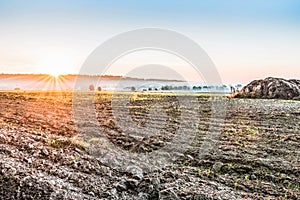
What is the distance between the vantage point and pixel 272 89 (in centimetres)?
2281

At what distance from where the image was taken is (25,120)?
988 cm

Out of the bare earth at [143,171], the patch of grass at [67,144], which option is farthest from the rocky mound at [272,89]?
the patch of grass at [67,144]

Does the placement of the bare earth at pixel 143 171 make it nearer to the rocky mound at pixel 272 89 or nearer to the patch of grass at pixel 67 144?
the patch of grass at pixel 67 144

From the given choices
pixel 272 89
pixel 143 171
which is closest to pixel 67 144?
pixel 143 171

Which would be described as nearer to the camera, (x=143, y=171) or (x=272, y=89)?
(x=143, y=171)

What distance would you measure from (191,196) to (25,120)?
6.05 metres

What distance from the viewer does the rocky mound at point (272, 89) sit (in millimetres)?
22219

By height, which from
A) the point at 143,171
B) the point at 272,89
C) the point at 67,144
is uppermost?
the point at 272,89

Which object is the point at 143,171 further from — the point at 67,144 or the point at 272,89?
the point at 272,89

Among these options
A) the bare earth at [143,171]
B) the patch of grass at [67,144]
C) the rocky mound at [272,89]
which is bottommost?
the bare earth at [143,171]

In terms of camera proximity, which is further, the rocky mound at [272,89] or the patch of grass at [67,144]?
the rocky mound at [272,89]

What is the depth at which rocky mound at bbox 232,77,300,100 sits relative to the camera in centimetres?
2222

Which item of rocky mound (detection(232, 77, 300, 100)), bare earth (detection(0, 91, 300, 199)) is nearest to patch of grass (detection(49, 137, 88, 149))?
bare earth (detection(0, 91, 300, 199))

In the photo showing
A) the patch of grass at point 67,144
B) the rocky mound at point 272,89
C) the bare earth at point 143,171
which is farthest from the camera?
the rocky mound at point 272,89
